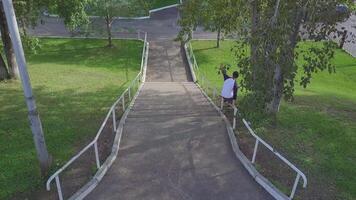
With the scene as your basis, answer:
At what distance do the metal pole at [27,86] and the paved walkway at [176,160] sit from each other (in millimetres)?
1491

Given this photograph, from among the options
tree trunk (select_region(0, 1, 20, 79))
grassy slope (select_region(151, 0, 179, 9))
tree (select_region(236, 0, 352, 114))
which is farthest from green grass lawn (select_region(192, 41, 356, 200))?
grassy slope (select_region(151, 0, 179, 9))

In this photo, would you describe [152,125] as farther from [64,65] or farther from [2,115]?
[64,65]

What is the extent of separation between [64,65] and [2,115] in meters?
10.9

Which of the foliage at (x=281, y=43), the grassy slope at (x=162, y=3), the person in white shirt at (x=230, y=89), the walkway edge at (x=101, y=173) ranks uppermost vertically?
the foliage at (x=281, y=43)

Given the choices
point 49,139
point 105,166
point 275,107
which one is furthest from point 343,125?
point 49,139

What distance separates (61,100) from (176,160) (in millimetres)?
6951

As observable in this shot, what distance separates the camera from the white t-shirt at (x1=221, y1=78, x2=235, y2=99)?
11.5 m

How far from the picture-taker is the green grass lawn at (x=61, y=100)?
28.6 ft

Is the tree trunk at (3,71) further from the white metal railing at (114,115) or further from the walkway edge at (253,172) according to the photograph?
the walkway edge at (253,172)

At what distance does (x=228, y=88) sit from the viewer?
11617 millimetres

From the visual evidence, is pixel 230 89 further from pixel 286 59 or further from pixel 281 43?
pixel 281 43

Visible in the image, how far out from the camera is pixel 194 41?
29.2 metres

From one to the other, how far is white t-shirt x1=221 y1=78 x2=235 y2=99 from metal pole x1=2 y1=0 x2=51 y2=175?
5903 mm

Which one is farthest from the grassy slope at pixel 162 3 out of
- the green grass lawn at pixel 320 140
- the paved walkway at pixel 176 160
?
the paved walkway at pixel 176 160
